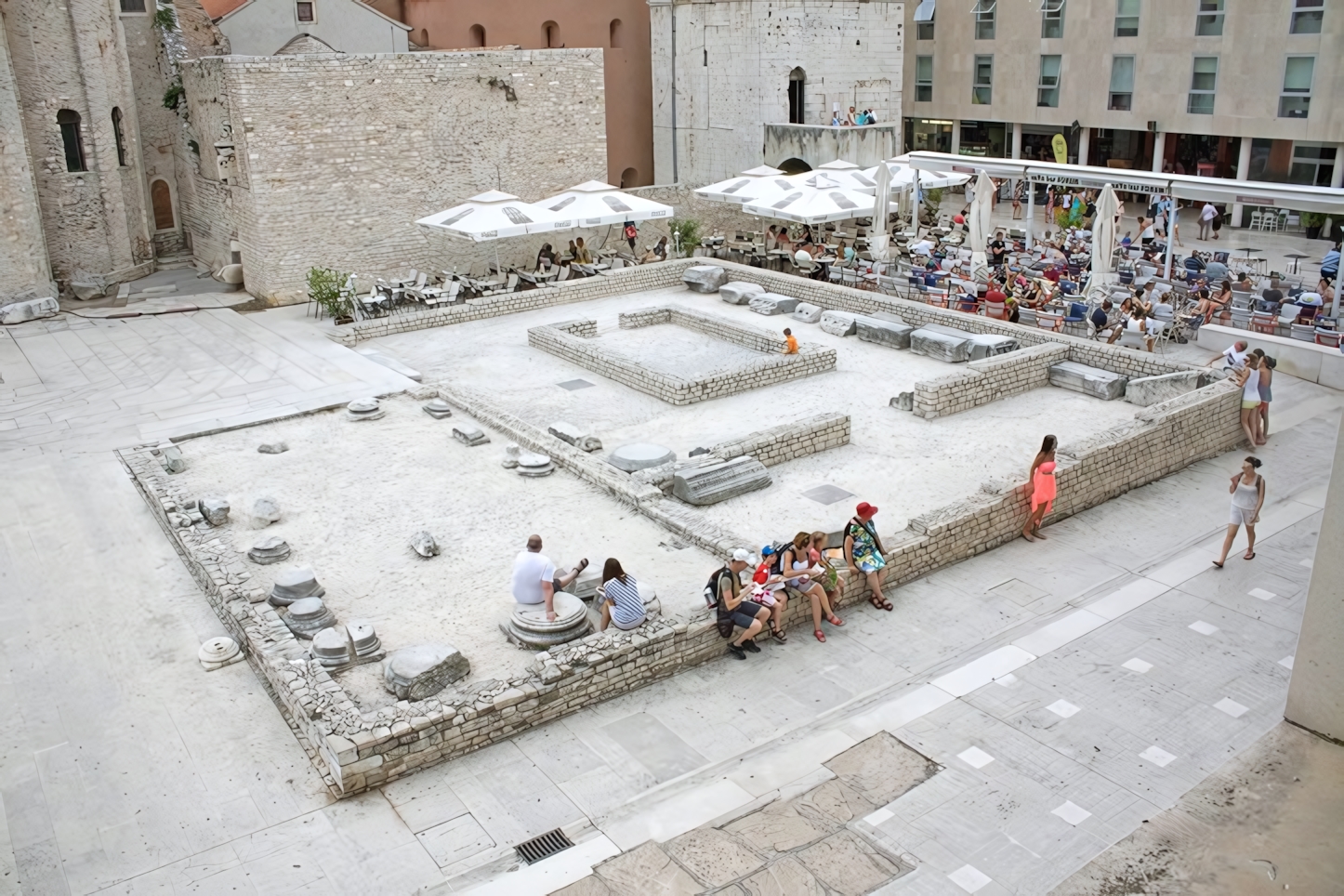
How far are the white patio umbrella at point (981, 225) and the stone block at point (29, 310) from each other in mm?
17090

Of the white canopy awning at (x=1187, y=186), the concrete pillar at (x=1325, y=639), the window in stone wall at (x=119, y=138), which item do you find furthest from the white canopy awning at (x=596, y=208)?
the concrete pillar at (x=1325, y=639)

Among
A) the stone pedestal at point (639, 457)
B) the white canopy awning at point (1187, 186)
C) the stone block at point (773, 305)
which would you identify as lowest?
the stone pedestal at point (639, 457)

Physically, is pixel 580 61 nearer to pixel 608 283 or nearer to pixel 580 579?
pixel 608 283

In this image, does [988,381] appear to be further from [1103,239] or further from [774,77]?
[774,77]

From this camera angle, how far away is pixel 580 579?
32.0 ft

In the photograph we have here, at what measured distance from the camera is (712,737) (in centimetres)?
812

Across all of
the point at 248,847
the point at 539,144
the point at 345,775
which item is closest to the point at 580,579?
the point at 345,775

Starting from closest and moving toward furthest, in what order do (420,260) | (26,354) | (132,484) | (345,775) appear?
1. (345,775)
2. (132,484)
3. (26,354)
4. (420,260)

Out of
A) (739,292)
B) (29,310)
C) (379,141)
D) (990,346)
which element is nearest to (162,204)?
(29,310)

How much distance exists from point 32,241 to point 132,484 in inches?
436

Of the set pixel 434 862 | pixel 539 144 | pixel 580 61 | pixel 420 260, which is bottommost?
pixel 434 862

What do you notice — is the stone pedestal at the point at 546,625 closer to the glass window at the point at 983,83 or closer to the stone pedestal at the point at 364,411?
the stone pedestal at the point at 364,411

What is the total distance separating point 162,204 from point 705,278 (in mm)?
14666

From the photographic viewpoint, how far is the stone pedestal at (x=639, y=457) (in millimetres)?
12680
